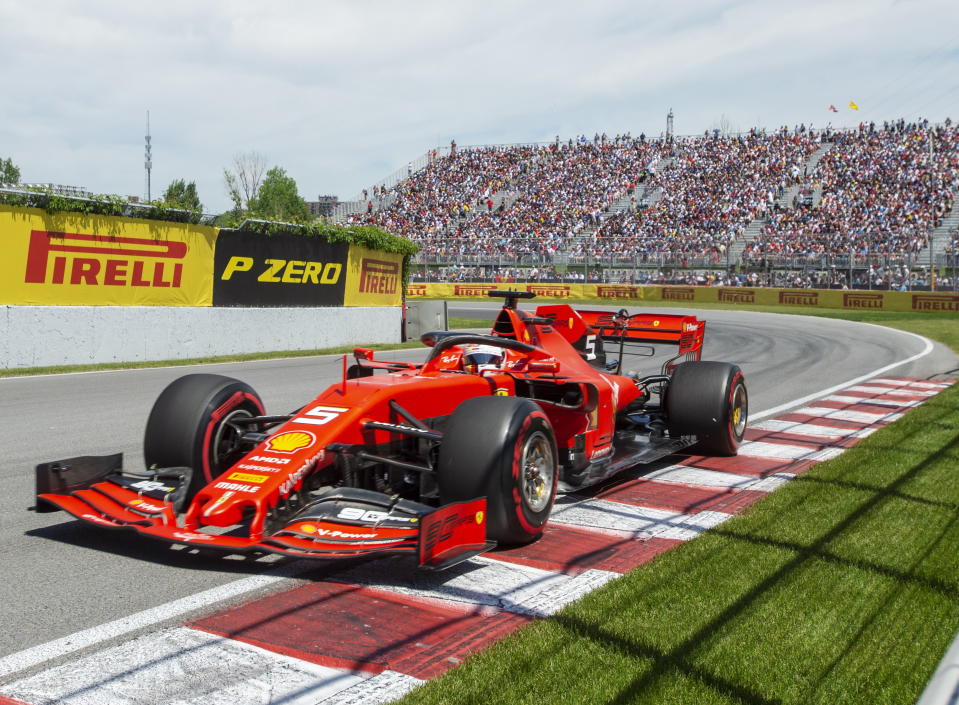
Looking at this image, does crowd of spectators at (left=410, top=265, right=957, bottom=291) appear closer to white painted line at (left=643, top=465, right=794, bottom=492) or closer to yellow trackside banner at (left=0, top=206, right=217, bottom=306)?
yellow trackside banner at (left=0, top=206, right=217, bottom=306)

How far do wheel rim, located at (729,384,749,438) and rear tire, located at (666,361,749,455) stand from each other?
125 mm

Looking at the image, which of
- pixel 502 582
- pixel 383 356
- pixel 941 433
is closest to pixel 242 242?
pixel 383 356

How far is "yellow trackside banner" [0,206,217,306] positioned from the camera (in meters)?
13.6

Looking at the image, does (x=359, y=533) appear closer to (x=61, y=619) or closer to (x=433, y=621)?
(x=433, y=621)

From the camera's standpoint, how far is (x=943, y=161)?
137ft

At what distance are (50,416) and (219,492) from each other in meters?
5.42

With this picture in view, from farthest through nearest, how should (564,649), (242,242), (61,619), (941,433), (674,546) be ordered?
(242,242) → (941,433) → (674,546) → (61,619) → (564,649)

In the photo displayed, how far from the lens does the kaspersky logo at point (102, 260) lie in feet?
45.4

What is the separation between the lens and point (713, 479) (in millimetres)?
7117

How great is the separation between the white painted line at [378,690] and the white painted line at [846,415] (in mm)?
7952

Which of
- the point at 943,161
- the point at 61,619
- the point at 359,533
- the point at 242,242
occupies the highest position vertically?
the point at 943,161

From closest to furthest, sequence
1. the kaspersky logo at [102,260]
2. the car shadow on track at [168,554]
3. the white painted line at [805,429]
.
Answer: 1. the car shadow on track at [168,554]
2. the white painted line at [805,429]
3. the kaspersky logo at [102,260]

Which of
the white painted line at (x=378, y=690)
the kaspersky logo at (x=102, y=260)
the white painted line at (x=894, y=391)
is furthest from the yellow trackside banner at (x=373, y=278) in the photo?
the white painted line at (x=378, y=690)

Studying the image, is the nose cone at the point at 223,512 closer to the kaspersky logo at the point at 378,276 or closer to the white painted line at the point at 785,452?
the white painted line at the point at 785,452
